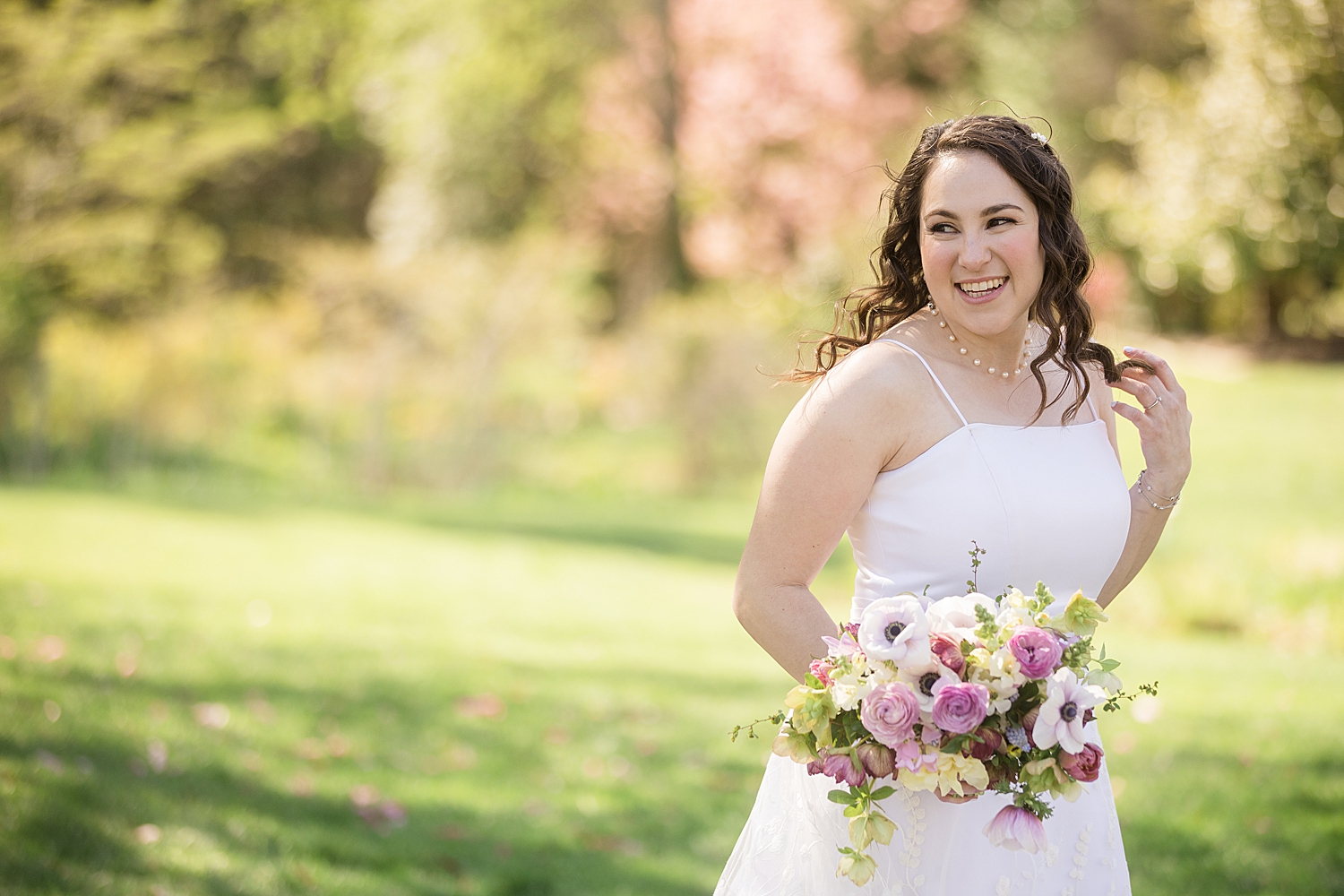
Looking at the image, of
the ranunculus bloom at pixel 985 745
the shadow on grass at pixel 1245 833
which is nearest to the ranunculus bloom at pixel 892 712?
the ranunculus bloom at pixel 985 745

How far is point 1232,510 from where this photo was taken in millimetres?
12695

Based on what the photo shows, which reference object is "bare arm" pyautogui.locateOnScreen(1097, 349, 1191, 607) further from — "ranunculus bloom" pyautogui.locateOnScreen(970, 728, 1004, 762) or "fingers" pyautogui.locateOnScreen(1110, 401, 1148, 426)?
"ranunculus bloom" pyautogui.locateOnScreen(970, 728, 1004, 762)

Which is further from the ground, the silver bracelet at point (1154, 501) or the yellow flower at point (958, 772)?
the silver bracelet at point (1154, 501)

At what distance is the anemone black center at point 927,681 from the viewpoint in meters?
1.76

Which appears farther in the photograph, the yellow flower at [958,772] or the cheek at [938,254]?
the cheek at [938,254]

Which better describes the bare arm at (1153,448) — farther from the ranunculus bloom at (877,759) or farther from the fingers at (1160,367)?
the ranunculus bloom at (877,759)

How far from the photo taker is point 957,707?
1.70 meters

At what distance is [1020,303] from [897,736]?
92 cm

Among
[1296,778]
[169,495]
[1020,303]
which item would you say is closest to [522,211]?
[169,495]

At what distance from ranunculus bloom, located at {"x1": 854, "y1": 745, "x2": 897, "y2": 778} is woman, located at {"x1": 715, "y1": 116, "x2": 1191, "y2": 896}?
0.28 m

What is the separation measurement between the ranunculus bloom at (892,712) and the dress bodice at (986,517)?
1.27ft

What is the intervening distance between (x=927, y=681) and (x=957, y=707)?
8cm

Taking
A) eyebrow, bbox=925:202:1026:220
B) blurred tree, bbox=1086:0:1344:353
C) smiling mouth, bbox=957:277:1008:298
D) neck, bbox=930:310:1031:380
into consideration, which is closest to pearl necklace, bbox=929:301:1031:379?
neck, bbox=930:310:1031:380

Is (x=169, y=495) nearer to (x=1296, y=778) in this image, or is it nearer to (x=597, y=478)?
(x=597, y=478)
